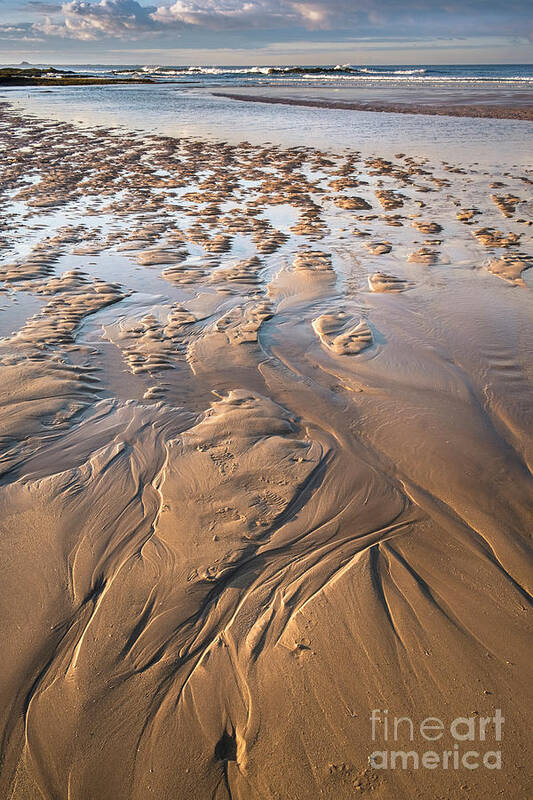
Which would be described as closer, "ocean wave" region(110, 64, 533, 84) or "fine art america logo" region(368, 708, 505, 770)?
"fine art america logo" region(368, 708, 505, 770)

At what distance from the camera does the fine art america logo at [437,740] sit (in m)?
1.90

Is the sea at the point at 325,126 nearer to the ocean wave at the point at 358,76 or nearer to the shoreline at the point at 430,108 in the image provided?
the shoreline at the point at 430,108

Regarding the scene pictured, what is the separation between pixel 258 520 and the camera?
2.90 m

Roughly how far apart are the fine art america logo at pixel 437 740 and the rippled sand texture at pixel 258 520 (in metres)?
0.04

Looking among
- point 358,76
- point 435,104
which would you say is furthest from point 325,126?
point 358,76

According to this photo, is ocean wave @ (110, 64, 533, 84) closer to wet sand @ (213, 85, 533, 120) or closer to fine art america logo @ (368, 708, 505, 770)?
wet sand @ (213, 85, 533, 120)

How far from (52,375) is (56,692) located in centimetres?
276

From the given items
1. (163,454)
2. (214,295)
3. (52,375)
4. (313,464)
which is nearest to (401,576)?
(313,464)

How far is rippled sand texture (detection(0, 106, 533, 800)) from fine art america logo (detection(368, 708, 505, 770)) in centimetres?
4

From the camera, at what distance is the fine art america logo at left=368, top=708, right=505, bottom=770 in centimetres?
190

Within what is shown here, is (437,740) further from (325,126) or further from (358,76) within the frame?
(358,76)

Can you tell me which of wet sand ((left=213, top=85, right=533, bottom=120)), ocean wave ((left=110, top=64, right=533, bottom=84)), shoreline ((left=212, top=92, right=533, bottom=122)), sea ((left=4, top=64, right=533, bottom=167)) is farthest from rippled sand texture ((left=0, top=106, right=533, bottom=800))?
ocean wave ((left=110, top=64, right=533, bottom=84))

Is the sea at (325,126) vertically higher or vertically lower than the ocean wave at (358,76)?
lower

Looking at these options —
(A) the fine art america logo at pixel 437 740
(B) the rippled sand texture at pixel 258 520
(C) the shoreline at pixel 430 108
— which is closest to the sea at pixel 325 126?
(C) the shoreline at pixel 430 108
